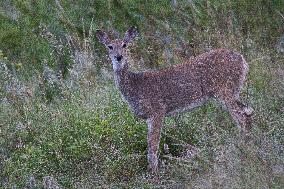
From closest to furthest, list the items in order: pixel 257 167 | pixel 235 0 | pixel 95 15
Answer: pixel 257 167
pixel 235 0
pixel 95 15

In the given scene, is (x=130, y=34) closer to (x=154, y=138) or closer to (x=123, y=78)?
(x=123, y=78)

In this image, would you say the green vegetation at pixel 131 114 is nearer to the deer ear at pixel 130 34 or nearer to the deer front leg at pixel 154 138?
the deer front leg at pixel 154 138

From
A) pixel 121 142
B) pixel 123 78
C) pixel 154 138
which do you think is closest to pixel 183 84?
pixel 123 78

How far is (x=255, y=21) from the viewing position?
38.0 feet

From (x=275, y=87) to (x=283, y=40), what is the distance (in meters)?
2.56

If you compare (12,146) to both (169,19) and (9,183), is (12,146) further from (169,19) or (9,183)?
(169,19)

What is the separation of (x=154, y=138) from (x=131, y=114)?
2.37 ft

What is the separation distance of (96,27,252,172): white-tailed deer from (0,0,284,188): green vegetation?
0.60ft

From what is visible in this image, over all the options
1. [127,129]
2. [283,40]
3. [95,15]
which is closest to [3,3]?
[95,15]

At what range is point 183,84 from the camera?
8227 millimetres

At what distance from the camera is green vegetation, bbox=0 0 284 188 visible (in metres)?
6.95

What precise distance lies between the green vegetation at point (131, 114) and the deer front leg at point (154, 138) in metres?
0.08

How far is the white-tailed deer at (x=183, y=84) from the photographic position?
816 cm

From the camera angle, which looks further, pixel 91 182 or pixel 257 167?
pixel 91 182
